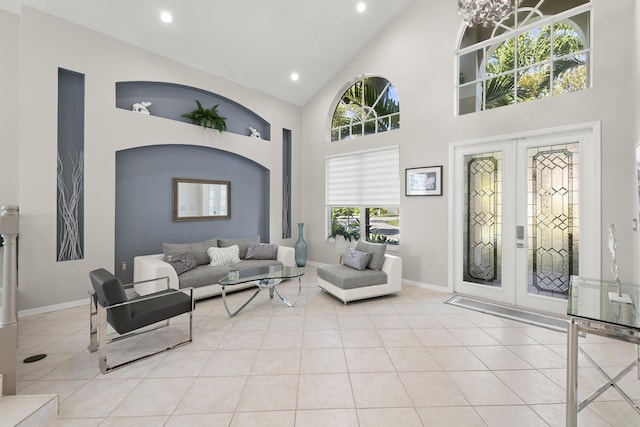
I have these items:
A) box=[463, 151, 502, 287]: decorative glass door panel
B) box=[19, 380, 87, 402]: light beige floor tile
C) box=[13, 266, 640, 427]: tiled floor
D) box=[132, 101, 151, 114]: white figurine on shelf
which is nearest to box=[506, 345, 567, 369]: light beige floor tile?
box=[13, 266, 640, 427]: tiled floor

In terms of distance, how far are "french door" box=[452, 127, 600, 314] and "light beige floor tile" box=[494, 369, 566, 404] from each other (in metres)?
1.73

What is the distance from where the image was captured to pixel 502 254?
3920 millimetres

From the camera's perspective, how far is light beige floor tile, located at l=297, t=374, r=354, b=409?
77.3 inches

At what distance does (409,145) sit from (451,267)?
2096 mm

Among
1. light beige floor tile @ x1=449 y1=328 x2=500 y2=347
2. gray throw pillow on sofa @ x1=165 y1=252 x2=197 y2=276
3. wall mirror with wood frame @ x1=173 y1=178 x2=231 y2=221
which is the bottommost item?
light beige floor tile @ x1=449 y1=328 x2=500 y2=347

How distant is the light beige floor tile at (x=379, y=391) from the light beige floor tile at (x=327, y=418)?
0.40ft

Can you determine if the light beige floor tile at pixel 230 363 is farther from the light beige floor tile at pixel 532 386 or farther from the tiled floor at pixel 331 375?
the light beige floor tile at pixel 532 386

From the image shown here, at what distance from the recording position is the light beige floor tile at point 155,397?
189 cm

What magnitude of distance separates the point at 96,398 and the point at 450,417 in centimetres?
245

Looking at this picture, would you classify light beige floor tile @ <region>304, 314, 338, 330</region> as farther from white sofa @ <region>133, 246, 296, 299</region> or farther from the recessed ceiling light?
the recessed ceiling light

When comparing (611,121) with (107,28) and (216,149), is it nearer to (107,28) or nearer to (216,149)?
(216,149)

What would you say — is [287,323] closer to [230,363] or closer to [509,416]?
[230,363]

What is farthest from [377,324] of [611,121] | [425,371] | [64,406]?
[611,121]

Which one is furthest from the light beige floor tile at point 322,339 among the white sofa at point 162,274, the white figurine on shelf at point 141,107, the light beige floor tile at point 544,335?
the white figurine on shelf at point 141,107
